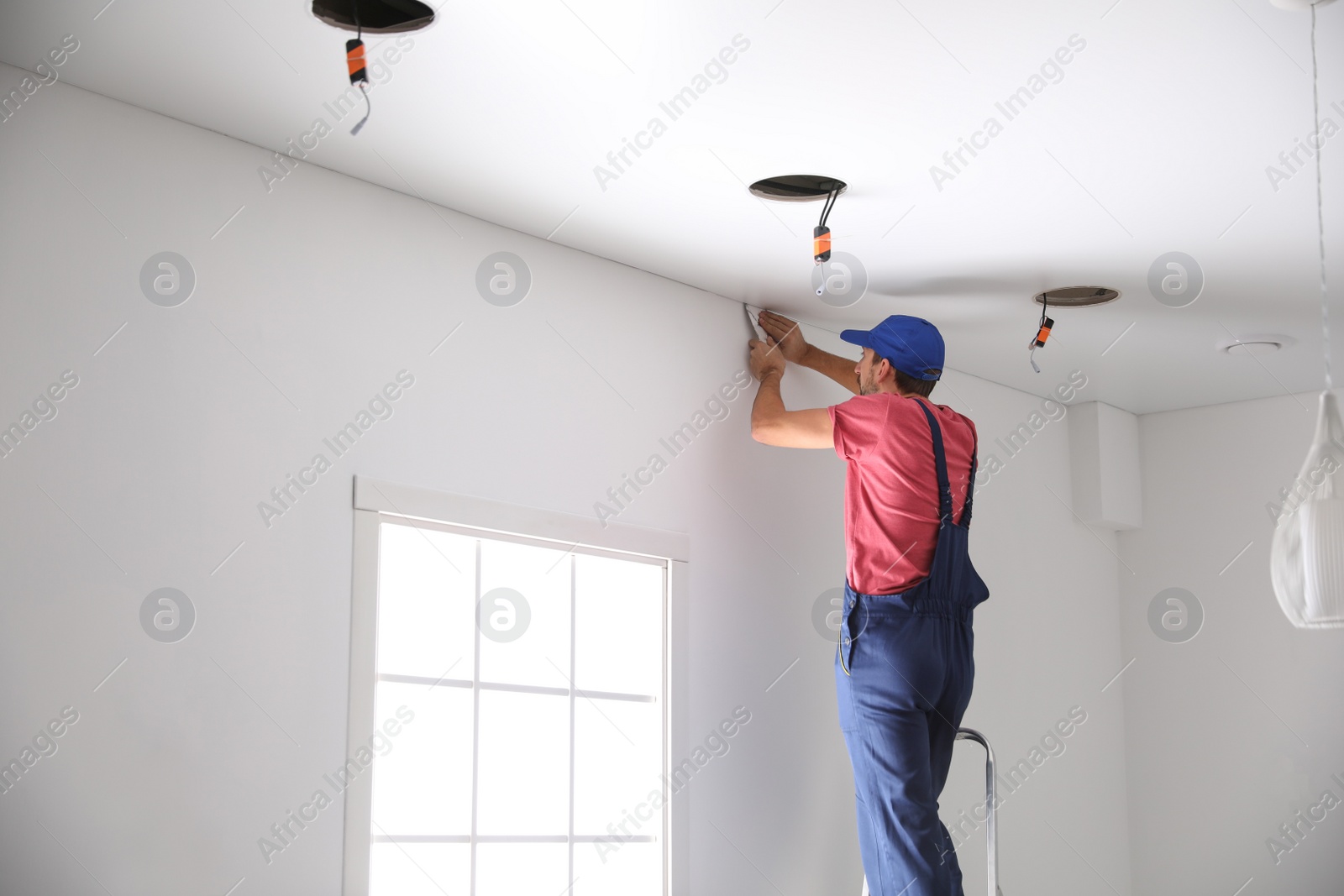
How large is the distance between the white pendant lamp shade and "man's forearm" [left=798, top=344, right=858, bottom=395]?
188cm

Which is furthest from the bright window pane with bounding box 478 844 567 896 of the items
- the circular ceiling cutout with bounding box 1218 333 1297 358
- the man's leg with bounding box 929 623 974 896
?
the circular ceiling cutout with bounding box 1218 333 1297 358

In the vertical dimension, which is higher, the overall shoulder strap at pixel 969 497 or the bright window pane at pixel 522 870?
the overall shoulder strap at pixel 969 497

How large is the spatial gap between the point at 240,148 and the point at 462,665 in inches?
51.9

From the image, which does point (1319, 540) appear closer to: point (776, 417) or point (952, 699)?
point (952, 699)

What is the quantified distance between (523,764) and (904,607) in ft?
3.38

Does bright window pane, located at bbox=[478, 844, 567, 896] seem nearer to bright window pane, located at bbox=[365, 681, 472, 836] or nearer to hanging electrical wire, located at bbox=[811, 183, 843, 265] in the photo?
bright window pane, located at bbox=[365, 681, 472, 836]

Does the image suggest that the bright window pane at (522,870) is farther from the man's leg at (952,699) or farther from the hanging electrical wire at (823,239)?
the hanging electrical wire at (823,239)

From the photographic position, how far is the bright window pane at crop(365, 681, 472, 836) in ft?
9.57

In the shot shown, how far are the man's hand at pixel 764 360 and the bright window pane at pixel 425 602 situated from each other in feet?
3.88

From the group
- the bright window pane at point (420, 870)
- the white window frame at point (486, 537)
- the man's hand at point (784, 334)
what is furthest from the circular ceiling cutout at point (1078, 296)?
the bright window pane at point (420, 870)

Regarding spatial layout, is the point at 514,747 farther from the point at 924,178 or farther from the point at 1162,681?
the point at 1162,681

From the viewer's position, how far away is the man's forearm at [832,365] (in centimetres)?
399

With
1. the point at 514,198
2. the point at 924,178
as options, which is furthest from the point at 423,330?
Result: the point at 924,178

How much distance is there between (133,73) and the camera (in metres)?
2.60
